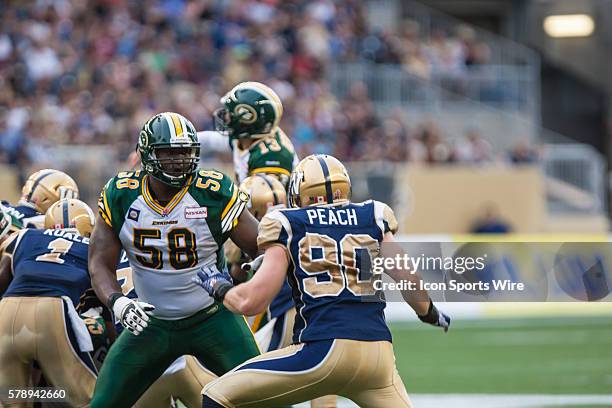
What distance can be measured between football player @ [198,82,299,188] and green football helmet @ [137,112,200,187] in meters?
2.02

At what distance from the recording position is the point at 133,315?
578 centimetres

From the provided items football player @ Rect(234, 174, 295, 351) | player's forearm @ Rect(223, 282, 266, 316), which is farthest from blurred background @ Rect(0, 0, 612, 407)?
player's forearm @ Rect(223, 282, 266, 316)

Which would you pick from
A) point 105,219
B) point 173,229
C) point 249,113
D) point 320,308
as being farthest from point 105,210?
point 249,113

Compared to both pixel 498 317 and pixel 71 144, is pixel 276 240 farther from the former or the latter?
pixel 71 144

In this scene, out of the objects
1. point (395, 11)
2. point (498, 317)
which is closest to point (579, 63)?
point (395, 11)

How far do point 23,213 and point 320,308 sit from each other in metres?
2.79

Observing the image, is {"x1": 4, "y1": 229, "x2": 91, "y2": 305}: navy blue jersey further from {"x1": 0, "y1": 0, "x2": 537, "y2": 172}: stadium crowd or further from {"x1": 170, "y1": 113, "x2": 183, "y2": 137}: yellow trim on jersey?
{"x1": 0, "y1": 0, "x2": 537, "y2": 172}: stadium crowd

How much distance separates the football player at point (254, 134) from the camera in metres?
8.24

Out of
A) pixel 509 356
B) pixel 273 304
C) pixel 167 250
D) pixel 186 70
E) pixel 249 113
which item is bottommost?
pixel 509 356

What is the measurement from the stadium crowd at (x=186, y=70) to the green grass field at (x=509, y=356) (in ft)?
15.7

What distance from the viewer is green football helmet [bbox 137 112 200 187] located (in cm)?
609

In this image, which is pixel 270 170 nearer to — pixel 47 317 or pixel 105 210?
pixel 47 317

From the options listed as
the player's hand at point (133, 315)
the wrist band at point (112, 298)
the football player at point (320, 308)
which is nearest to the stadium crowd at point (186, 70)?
the wrist band at point (112, 298)

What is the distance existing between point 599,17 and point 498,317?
51.3 ft
